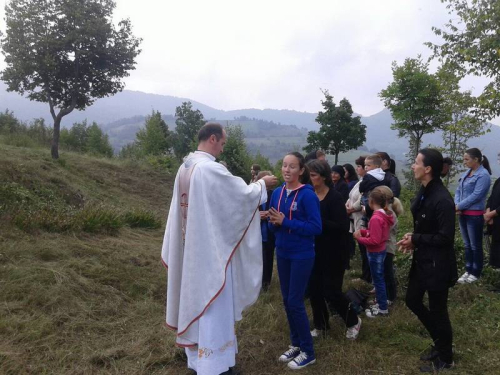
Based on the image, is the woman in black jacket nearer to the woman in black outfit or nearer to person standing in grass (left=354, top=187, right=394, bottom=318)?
person standing in grass (left=354, top=187, right=394, bottom=318)

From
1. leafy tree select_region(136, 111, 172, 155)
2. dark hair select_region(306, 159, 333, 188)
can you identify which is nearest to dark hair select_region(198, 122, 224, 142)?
dark hair select_region(306, 159, 333, 188)

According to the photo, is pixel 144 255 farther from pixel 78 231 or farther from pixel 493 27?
pixel 493 27

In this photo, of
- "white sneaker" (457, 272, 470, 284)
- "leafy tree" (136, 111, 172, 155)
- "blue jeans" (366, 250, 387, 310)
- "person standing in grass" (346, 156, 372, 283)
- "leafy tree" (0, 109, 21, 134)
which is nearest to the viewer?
"blue jeans" (366, 250, 387, 310)

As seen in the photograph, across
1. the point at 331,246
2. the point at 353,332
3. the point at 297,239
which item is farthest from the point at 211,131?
the point at 353,332

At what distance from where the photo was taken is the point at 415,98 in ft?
42.8

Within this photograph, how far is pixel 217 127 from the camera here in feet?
11.5

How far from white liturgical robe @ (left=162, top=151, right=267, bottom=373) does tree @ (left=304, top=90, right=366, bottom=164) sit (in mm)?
15428

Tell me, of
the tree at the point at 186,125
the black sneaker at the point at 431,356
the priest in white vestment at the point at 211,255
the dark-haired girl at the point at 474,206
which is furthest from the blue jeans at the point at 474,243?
the tree at the point at 186,125

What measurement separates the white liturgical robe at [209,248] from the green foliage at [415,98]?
11.2 metres

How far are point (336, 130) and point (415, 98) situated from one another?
558 cm

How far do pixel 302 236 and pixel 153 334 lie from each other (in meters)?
2.04

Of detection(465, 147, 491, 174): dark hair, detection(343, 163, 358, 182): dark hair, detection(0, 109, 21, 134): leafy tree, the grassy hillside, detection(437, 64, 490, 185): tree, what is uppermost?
detection(437, 64, 490, 185): tree

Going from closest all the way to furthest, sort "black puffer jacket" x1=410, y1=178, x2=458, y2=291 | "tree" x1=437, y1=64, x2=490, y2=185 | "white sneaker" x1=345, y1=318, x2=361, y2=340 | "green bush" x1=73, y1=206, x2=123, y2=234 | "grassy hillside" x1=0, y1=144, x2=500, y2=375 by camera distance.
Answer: "black puffer jacket" x1=410, y1=178, x2=458, y2=291
"grassy hillside" x1=0, y1=144, x2=500, y2=375
"white sneaker" x1=345, y1=318, x2=361, y2=340
"green bush" x1=73, y1=206, x2=123, y2=234
"tree" x1=437, y1=64, x2=490, y2=185

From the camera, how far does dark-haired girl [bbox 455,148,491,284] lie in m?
5.29
